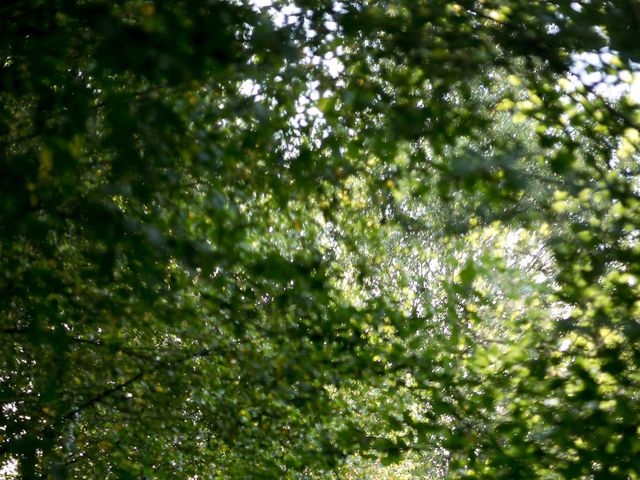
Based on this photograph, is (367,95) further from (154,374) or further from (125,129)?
(154,374)

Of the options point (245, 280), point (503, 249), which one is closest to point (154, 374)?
point (245, 280)

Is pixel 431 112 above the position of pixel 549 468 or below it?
above

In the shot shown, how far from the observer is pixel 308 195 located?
4.04 meters

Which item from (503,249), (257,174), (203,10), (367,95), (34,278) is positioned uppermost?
(203,10)

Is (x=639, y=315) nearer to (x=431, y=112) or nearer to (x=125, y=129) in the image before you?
(x=431, y=112)

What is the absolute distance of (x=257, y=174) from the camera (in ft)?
12.8

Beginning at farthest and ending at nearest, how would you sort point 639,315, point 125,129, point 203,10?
point 639,315 → point 203,10 → point 125,129

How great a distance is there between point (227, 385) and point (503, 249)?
8.70m

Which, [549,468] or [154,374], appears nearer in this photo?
[549,468]

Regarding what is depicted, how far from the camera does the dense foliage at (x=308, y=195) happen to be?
2740 millimetres

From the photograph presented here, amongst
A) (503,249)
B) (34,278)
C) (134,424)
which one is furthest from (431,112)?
(503,249)

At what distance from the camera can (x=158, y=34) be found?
237 cm

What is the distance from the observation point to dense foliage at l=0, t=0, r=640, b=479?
108 inches

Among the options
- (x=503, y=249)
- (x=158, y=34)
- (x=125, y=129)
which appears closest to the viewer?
(x=125, y=129)
